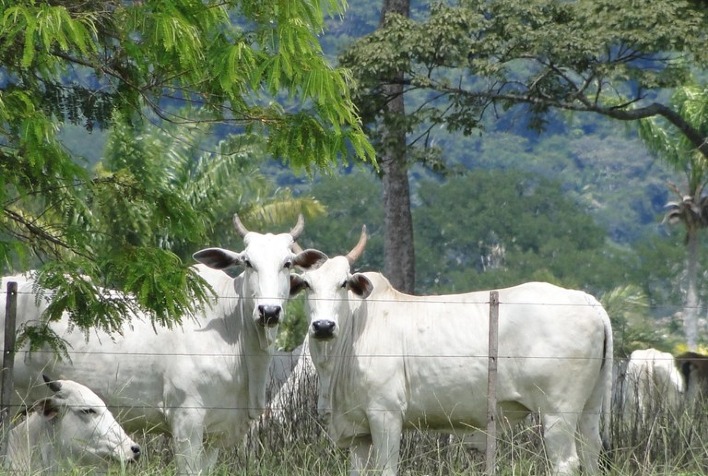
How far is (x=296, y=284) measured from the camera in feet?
32.6

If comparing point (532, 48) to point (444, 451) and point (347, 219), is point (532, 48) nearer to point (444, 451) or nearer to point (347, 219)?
point (444, 451)

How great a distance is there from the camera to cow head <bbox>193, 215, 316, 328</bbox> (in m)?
9.24

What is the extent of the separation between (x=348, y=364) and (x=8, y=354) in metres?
2.40

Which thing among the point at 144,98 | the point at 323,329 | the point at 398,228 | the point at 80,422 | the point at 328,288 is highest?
the point at 144,98

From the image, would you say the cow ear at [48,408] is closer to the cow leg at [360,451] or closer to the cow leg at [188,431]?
the cow leg at [188,431]

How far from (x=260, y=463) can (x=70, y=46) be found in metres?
3.36

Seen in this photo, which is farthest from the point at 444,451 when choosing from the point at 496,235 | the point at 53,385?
the point at 496,235

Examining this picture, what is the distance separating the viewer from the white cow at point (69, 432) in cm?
886

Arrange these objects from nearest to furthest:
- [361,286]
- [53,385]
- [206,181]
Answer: [53,385]
[361,286]
[206,181]

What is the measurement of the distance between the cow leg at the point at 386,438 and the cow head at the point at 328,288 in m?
0.66

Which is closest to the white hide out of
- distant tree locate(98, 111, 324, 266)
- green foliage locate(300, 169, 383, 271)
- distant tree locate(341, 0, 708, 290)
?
distant tree locate(341, 0, 708, 290)

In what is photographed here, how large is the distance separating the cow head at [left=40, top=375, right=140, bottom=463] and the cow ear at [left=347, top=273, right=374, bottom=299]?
190cm

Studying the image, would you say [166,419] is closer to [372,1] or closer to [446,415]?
[446,415]

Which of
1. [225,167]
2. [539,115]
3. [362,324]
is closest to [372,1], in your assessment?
[225,167]
